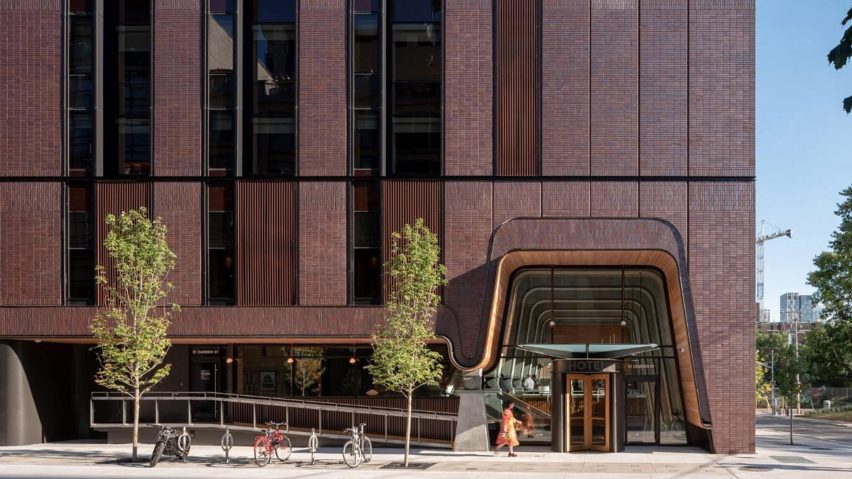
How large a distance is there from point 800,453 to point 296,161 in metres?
17.7

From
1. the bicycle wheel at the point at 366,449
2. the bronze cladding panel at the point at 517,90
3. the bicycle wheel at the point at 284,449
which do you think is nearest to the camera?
the bicycle wheel at the point at 366,449

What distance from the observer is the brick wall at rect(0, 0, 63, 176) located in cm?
3111

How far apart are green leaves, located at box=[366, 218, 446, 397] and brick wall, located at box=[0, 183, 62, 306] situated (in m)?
10.5

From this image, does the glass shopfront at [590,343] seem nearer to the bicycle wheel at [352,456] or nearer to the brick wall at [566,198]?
the brick wall at [566,198]

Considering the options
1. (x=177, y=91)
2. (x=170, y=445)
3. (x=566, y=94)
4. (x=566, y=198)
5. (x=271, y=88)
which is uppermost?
(x=271, y=88)

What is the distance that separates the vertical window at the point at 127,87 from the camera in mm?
31406

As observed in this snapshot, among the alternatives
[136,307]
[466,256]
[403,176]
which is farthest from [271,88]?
[136,307]

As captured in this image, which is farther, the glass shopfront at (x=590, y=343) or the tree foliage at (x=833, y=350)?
the tree foliage at (x=833, y=350)

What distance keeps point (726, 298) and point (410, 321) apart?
30.8ft

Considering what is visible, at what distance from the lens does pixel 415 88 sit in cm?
3100

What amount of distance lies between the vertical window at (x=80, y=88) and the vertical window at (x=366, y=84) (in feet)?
26.7

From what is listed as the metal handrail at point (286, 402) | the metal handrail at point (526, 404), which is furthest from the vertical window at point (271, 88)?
the metal handrail at point (526, 404)

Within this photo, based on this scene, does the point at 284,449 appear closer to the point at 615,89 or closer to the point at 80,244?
the point at 80,244

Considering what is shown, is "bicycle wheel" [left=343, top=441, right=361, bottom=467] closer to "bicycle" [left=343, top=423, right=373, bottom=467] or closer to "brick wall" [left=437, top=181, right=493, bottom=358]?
"bicycle" [left=343, top=423, right=373, bottom=467]
